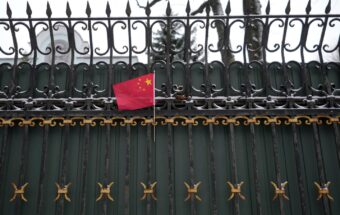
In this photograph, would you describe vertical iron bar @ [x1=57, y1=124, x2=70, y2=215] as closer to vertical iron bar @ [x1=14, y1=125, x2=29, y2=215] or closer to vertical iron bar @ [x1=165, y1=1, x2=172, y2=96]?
vertical iron bar @ [x1=14, y1=125, x2=29, y2=215]

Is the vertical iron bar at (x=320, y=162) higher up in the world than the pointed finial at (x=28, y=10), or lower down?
lower down

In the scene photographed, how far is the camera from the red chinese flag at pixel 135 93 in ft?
15.3

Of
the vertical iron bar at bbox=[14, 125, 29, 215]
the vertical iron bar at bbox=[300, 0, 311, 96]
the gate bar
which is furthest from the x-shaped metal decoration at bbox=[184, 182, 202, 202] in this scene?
the vertical iron bar at bbox=[14, 125, 29, 215]

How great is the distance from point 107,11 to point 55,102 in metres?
1.42

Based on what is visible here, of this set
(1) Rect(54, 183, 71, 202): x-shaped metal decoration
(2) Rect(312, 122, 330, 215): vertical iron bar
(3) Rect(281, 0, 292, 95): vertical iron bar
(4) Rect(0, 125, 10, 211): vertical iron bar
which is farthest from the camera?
(3) Rect(281, 0, 292, 95): vertical iron bar

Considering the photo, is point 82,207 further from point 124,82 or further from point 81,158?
point 124,82

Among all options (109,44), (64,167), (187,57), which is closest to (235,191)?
(187,57)

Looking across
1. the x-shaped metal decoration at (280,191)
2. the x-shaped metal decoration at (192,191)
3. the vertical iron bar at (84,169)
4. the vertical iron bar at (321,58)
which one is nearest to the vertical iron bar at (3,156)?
the vertical iron bar at (84,169)

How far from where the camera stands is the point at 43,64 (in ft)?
16.6

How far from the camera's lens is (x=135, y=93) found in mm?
4676

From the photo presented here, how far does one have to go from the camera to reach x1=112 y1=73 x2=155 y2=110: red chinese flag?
4.65m

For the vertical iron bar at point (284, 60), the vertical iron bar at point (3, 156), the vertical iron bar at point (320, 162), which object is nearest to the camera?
the vertical iron bar at point (320, 162)

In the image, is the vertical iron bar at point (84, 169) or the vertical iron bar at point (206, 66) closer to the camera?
the vertical iron bar at point (84, 169)

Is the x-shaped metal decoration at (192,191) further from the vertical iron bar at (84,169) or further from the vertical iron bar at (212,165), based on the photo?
the vertical iron bar at (84,169)
